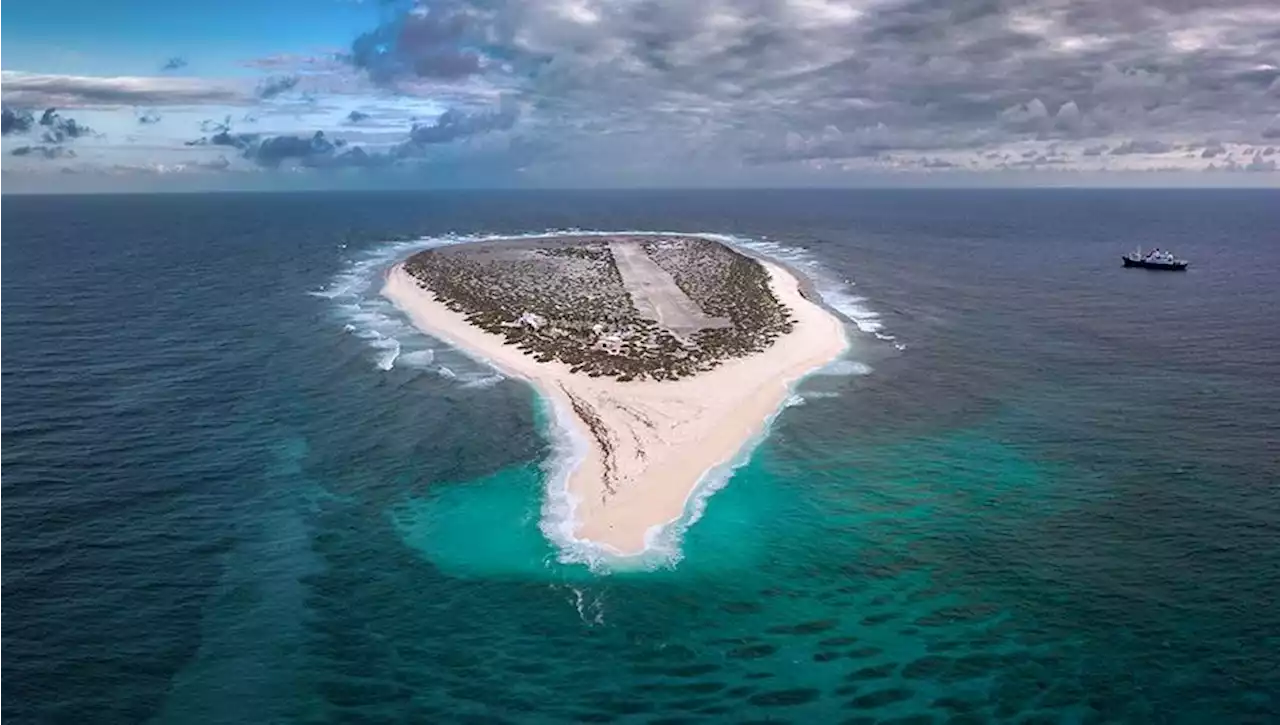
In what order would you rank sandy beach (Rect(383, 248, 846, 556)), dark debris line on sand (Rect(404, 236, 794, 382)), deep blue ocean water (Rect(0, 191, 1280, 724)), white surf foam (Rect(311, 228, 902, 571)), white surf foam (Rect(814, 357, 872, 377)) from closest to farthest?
deep blue ocean water (Rect(0, 191, 1280, 724))
white surf foam (Rect(311, 228, 902, 571))
sandy beach (Rect(383, 248, 846, 556))
white surf foam (Rect(814, 357, 872, 377))
dark debris line on sand (Rect(404, 236, 794, 382))

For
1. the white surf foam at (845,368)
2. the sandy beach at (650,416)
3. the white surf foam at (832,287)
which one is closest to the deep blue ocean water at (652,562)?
the white surf foam at (845,368)

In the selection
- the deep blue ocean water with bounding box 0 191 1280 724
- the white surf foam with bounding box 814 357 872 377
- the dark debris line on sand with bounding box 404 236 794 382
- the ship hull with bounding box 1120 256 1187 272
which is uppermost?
the ship hull with bounding box 1120 256 1187 272

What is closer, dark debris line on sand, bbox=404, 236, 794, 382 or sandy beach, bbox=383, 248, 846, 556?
sandy beach, bbox=383, 248, 846, 556

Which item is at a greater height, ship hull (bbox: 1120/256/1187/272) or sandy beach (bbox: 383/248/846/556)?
ship hull (bbox: 1120/256/1187/272)

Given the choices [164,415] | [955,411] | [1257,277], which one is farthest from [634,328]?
[1257,277]

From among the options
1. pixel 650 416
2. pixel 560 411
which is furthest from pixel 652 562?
→ pixel 560 411

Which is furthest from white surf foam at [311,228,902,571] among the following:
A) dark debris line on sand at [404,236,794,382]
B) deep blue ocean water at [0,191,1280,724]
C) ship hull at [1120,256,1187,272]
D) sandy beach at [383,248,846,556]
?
ship hull at [1120,256,1187,272]

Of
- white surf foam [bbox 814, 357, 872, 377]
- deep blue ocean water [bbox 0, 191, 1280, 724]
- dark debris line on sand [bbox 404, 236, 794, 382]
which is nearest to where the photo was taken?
deep blue ocean water [bbox 0, 191, 1280, 724]

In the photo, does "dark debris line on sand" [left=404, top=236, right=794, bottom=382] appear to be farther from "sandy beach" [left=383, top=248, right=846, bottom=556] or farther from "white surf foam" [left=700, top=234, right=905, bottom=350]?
"white surf foam" [left=700, top=234, right=905, bottom=350]

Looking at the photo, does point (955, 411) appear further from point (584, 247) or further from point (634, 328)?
point (584, 247)
